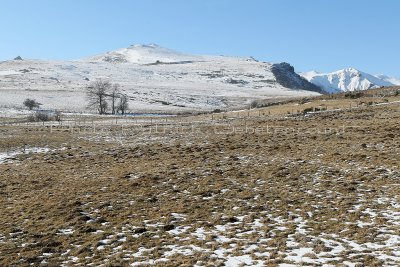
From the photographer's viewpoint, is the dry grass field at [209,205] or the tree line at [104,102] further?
the tree line at [104,102]

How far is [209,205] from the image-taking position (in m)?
16.2

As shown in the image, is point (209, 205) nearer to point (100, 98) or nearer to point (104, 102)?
point (100, 98)

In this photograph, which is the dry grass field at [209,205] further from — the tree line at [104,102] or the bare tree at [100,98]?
the tree line at [104,102]

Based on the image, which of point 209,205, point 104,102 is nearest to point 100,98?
point 104,102

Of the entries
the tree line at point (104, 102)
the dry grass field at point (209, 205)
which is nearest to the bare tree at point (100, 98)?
the tree line at point (104, 102)

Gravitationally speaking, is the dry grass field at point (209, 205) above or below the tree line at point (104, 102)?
below

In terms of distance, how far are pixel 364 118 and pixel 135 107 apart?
120 metres

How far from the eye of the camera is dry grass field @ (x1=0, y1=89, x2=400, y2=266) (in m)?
11.5

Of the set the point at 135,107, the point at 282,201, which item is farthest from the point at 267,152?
the point at 135,107

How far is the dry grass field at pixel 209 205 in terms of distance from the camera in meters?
11.5

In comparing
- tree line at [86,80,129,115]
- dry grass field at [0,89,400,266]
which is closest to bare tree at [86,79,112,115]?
tree line at [86,80,129,115]

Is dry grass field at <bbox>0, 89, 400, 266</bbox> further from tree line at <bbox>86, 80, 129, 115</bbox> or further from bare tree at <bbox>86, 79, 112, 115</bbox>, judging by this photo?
tree line at <bbox>86, 80, 129, 115</bbox>

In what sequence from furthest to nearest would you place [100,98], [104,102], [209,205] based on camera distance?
[104,102], [100,98], [209,205]

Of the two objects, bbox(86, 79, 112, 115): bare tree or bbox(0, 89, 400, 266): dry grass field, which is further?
bbox(86, 79, 112, 115): bare tree
